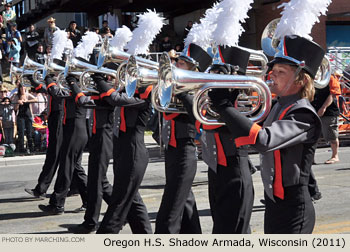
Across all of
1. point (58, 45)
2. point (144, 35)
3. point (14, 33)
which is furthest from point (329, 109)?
point (14, 33)

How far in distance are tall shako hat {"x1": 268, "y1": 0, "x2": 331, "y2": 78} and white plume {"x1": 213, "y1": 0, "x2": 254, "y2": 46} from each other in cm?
42

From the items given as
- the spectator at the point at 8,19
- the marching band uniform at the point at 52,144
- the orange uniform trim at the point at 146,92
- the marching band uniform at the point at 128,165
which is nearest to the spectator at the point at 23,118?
the spectator at the point at 8,19

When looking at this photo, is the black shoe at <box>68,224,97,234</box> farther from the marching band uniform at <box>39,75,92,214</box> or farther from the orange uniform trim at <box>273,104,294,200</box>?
A: the orange uniform trim at <box>273,104,294,200</box>

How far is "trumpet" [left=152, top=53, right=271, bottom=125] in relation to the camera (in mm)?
3631

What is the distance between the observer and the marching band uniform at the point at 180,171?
512 centimetres

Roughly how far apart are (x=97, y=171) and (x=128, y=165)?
88cm

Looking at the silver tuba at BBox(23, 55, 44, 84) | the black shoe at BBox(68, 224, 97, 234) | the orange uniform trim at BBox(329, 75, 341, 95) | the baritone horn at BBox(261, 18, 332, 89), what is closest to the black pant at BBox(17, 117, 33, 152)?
the silver tuba at BBox(23, 55, 44, 84)

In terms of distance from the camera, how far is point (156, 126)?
13.5m

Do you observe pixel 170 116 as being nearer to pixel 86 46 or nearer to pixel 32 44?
pixel 86 46

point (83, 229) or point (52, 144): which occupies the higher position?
point (52, 144)

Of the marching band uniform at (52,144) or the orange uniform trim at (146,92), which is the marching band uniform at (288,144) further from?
the marching band uniform at (52,144)

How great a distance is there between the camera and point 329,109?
1150 centimetres

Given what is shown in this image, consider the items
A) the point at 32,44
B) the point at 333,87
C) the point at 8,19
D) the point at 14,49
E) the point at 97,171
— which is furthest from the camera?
the point at 8,19

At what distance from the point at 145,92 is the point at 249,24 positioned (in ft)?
66.2
